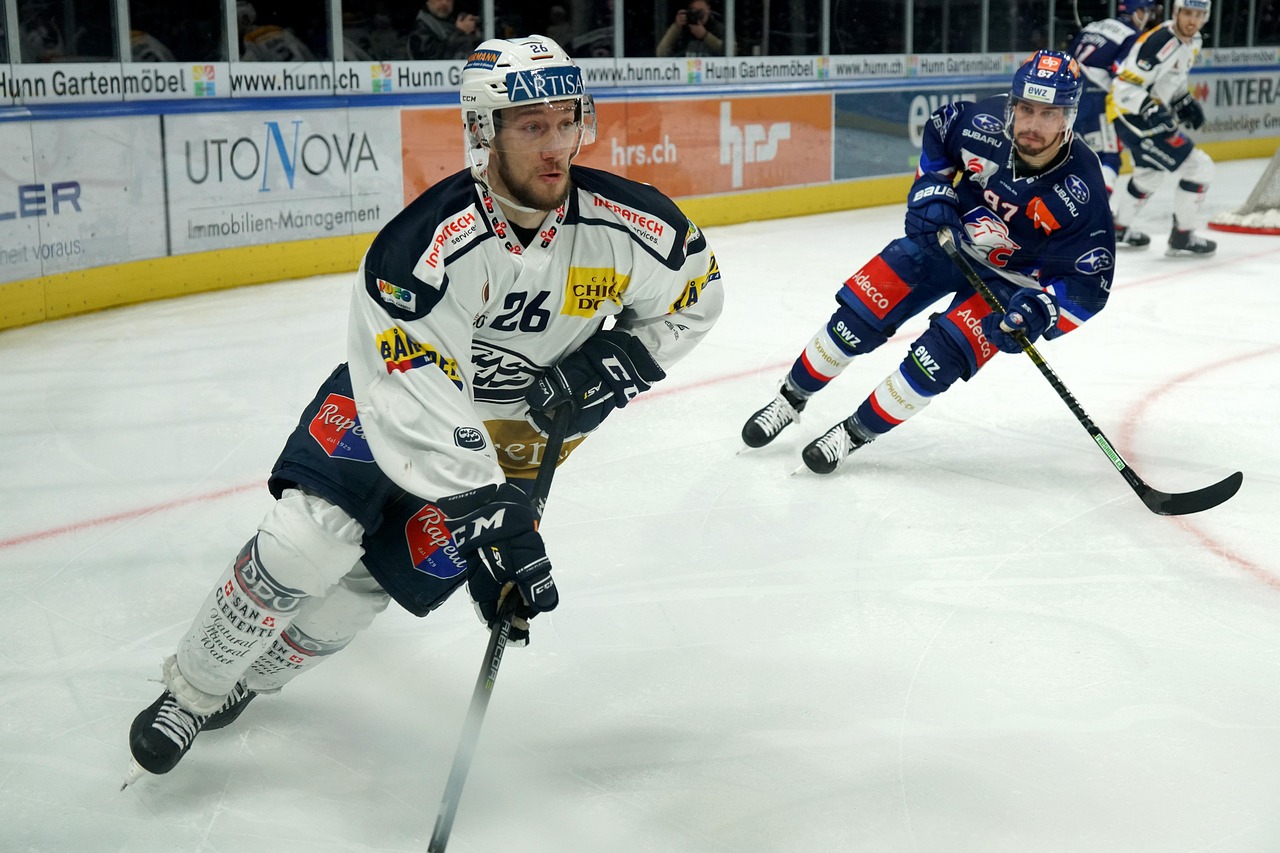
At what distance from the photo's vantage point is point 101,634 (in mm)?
2465

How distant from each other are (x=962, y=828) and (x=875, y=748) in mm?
250

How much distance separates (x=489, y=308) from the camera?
1.89 metres

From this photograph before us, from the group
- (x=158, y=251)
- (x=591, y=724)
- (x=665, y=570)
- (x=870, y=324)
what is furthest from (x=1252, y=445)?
Answer: (x=158, y=251)

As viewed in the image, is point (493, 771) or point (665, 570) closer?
point (493, 771)

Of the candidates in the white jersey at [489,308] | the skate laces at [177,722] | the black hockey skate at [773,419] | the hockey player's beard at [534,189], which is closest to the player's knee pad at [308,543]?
the white jersey at [489,308]

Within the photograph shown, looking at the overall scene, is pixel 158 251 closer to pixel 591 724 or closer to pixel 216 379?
pixel 216 379

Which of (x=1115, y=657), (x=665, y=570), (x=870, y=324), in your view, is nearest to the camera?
(x=1115, y=657)

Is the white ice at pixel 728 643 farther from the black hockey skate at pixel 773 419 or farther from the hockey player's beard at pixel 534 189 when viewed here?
the hockey player's beard at pixel 534 189

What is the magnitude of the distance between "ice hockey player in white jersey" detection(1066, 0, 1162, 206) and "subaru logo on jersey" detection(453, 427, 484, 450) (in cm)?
569

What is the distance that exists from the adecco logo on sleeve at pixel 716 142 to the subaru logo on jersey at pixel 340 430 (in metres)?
5.20

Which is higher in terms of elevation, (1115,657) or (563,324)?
(563,324)

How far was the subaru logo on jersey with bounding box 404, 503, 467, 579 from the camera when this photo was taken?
74.0 inches

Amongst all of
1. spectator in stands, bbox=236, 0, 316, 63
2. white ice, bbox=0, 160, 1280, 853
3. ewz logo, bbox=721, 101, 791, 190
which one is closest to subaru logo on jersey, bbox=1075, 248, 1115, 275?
white ice, bbox=0, 160, 1280, 853

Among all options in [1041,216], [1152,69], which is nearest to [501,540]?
[1041,216]
